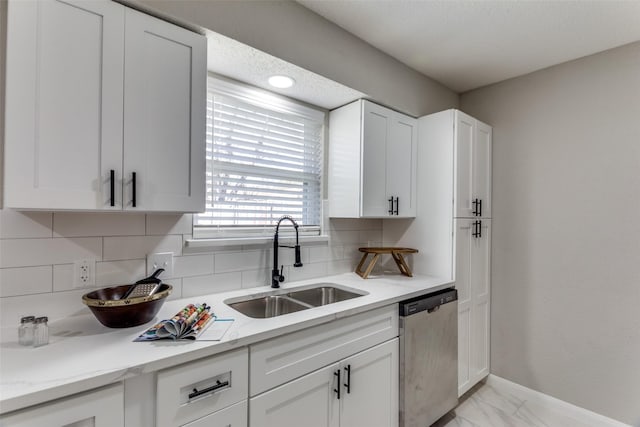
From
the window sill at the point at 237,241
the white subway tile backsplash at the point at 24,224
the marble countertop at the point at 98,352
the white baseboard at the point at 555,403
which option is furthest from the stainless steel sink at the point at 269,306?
the white baseboard at the point at 555,403

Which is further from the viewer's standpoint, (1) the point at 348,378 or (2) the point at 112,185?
(1) the point at 348,378

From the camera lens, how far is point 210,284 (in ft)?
5.52

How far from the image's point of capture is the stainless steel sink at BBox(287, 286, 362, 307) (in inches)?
78.2

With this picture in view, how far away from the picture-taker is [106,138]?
1128 mm

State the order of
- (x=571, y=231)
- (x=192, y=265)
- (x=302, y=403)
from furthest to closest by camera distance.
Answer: (x=571, y=231), (x=192, y=265), (x=302, y=403)

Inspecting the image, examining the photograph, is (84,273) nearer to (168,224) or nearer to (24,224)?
(24,224)

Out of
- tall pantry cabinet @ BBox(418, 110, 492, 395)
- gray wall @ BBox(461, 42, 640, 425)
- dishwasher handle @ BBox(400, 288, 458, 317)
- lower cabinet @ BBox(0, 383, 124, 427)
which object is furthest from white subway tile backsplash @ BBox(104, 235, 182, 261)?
gray wall @ BBox(461, 42, 640, 425)

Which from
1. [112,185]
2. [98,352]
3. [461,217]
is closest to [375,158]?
[461,217]

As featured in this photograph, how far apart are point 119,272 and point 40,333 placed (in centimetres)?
40

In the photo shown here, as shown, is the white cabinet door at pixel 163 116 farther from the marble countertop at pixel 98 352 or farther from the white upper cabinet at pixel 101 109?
the marble countertop at pixel 98 352

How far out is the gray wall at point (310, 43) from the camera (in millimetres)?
1345

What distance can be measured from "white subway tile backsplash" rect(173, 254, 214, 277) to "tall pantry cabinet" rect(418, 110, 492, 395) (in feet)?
5.08

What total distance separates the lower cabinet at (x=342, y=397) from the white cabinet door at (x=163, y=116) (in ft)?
2.91

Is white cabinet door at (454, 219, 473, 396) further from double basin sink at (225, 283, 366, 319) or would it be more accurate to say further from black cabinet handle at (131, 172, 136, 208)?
black cabinet handle at (131, 172, 136, 208)
